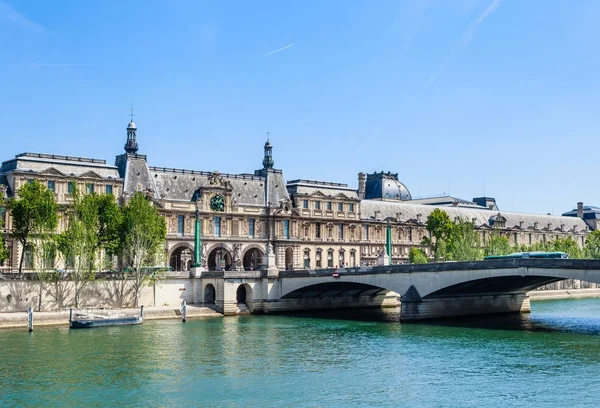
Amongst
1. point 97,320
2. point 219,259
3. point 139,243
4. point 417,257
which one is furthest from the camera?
point 417,257

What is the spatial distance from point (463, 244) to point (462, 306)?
36411 millimetres

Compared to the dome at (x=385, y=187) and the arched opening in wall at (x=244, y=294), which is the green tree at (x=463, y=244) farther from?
the dome at (x=385, y=187)

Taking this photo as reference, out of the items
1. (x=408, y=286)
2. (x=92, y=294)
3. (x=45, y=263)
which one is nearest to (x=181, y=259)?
(x=92, y=294)

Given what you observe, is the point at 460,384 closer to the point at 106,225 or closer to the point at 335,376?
the point at 335,376

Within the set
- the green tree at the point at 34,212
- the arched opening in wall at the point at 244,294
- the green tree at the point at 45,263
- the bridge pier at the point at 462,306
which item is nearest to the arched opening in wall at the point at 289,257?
the arched opening in wall at the point at 244,294

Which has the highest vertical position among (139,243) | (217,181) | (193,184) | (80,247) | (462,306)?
(217,181)

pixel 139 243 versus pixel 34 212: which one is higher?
pixel 34 212

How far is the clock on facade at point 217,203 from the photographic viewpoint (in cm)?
12638

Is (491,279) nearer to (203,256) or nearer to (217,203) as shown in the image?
(203,256)

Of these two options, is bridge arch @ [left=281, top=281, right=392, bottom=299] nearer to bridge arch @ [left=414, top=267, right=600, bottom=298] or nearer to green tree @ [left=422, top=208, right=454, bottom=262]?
bridge arch @ [left=414, top=267, right=600, bottom=298]

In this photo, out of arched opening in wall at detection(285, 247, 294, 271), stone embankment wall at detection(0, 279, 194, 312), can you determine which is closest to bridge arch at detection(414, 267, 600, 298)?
stone embankment wall at detection(0, 279, 194, 312)

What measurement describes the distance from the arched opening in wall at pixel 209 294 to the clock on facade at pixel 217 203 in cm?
2434

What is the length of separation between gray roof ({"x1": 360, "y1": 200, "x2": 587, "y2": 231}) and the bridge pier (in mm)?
51955

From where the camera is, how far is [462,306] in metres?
96.1
